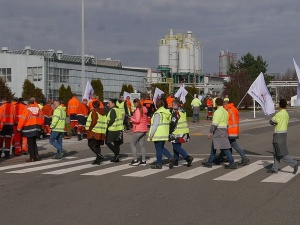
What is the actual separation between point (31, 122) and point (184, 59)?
277 ft

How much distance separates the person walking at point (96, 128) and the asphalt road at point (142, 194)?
612 mm

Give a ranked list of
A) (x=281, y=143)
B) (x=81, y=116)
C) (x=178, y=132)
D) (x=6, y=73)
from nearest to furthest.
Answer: (x=281, y=143), (x=178, y=132), (x=81, y=116), (x=6, y=73)

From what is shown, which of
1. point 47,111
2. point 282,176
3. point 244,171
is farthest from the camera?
point 47,111

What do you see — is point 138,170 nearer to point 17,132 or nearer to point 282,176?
point 282,176

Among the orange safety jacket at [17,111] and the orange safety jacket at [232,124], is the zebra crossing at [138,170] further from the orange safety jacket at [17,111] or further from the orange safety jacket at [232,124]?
the orange safety jacket at [17,111]

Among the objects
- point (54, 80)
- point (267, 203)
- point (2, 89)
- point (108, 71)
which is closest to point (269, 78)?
point (108, 71)

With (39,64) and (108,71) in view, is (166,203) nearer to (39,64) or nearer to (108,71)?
(39,64)

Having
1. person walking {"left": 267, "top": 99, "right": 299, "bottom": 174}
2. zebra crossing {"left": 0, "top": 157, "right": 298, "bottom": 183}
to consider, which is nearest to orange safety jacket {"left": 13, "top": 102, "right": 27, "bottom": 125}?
zebra crossing {"left": 0, "top": 157, "right": 298, "bottom": 183}

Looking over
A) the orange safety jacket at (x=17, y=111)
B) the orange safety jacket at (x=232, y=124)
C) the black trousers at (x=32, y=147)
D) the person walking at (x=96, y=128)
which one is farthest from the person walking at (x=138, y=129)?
the orange safety jacket at (x=17, y=111)

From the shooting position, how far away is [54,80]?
232 ft

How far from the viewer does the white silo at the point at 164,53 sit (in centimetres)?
10012

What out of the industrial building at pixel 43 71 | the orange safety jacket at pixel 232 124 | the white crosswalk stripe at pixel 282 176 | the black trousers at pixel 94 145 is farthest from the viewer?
the industrial building at pixel 43 71

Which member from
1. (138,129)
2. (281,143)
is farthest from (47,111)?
(281,143)

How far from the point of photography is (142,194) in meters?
10.6
